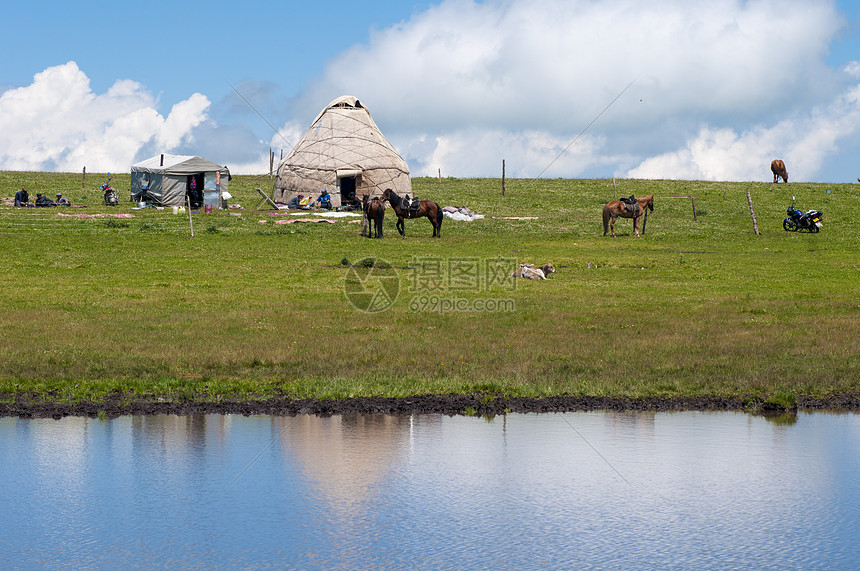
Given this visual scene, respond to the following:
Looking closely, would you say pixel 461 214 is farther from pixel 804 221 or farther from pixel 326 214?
pixel 804 221

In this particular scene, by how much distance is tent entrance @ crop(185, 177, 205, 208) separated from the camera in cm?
5631

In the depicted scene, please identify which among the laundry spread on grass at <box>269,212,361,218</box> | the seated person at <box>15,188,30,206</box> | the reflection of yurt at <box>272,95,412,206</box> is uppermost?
the reflection of yurt at <box>272,95,412,206</box>

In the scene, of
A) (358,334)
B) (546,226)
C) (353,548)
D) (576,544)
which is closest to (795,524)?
(576,544)

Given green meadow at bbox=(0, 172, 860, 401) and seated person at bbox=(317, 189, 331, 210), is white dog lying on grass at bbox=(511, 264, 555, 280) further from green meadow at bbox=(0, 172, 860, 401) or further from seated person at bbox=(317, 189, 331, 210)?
seated person at bbox=(317, 189, 331, 210)

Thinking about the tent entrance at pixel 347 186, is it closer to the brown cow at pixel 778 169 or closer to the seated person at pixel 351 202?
the seated person at pixel 351 202

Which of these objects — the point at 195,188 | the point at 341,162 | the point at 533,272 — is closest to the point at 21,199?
the point at 195,188

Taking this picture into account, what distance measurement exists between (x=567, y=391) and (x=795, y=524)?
6525 millimetres

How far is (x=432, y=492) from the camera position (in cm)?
1055

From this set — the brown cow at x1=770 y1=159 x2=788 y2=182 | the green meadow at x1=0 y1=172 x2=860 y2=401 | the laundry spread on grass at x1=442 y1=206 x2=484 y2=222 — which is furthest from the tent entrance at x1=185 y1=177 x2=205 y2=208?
the brown cow at x1=770 y1=159 x2=788 y2=182

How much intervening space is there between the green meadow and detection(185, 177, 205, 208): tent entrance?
4.68m

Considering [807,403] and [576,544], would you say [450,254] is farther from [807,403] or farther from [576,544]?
[576,544]

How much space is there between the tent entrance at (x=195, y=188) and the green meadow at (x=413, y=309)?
15.3 ft

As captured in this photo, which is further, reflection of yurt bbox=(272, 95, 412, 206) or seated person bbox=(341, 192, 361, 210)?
reflection of yurt bbox=(272, 95, 412, 206)

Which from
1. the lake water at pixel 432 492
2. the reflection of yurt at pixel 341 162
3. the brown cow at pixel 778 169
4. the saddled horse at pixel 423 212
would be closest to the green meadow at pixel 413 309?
the saddled horse at pixel 423 212
